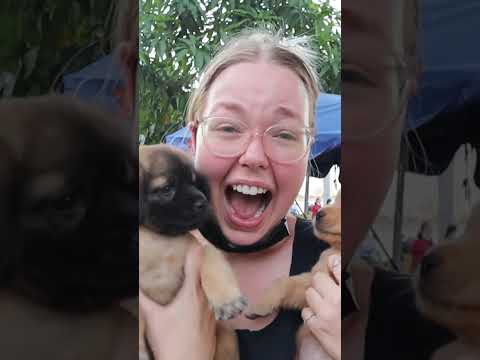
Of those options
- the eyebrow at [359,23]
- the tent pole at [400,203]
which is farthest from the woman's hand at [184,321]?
the eyebrow at [359,23]

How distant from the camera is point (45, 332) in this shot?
3373 millimetres

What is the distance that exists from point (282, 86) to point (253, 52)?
0.25m

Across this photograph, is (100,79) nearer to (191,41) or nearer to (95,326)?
(191,41)

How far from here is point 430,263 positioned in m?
3.34

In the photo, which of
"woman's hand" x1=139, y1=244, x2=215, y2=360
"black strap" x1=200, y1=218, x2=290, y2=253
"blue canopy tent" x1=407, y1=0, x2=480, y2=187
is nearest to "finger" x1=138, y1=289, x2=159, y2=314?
"woman's hand" x1=139, y1=244, x2=215, y2=360

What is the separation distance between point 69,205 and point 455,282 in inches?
86.9

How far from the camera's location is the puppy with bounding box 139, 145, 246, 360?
3287 mm

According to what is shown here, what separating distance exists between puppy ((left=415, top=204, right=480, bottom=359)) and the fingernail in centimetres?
47

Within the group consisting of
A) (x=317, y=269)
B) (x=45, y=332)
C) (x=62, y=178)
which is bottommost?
(x=45, y=332)

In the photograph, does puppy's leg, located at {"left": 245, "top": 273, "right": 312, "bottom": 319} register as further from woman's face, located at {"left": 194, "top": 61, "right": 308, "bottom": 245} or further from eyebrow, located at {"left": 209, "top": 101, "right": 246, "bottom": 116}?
eyebrow, located at {"left": 209, "top": 101, "right": 246, "bottom": 116}

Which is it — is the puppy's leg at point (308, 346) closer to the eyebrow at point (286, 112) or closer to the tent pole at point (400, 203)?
the tent pole at point (400, 203)

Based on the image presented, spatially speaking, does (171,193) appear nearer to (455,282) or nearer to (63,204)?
(63,204)

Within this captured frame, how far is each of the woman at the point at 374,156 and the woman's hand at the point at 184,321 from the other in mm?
797

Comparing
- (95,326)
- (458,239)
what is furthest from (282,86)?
(95,326)
